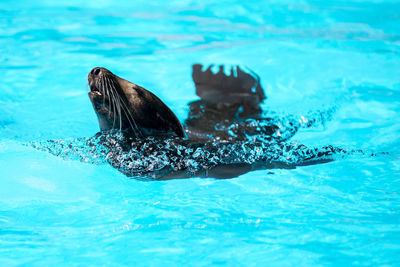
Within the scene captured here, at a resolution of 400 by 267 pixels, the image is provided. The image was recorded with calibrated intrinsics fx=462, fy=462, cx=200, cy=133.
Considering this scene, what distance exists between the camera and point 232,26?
7.90 m

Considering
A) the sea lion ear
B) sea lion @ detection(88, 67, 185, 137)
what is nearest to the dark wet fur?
sea lion @ detection(88, 67, 185, 137)

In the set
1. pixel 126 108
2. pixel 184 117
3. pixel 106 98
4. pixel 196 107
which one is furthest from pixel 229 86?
pixel 106 98

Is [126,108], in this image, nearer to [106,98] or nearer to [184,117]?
[106,98]

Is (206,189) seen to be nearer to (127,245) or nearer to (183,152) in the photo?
(183,152)

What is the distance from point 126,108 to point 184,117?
4.82ft

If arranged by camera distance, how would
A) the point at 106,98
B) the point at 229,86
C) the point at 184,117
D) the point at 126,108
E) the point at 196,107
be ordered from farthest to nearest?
the point at 229,86 → the point at 196,107 → the point at 184,117 → the point at 126,108 → the point at 106,98

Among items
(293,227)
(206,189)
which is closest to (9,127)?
(206,189)

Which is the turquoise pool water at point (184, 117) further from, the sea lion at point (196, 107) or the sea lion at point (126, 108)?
the sea lion at point (126, 108)

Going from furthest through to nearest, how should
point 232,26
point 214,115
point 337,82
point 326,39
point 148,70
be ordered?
point 232,26 → point 326,39 → point 148,70 → point 337,82 → point 214,115

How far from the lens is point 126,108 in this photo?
135 inches

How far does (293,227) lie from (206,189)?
2.43 feet

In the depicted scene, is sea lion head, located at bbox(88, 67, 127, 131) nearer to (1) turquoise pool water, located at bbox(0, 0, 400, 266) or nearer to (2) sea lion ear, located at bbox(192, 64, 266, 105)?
(1) turquoise pool water, located at bbox(0, 0, 400, 266)

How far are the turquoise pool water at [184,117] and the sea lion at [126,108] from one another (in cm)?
37

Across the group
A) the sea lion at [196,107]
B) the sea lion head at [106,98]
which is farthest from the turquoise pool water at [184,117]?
the sea lion head at [106,98]
